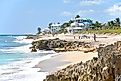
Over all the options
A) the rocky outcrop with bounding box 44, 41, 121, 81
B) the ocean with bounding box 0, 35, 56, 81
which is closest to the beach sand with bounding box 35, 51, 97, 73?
the ocean with bounding box 0, 35, 56, 81

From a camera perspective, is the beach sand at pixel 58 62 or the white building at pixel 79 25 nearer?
the beach sand at pixel 58 62

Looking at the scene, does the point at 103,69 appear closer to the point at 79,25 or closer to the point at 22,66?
the point at 22,66

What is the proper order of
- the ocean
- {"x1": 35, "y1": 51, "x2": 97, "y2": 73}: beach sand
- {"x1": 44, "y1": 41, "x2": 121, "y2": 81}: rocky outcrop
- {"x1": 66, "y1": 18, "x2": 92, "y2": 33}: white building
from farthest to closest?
1. {"x1": 66, "y1": 18, "x2": 92, "y2": 33}: white building
2. {"x1": 35, "y1": 51, "x2": 97, "y2": 73}: beach sand
3. the ocean
4. {"x1": 44, "y1": 41, "x2": 121, "y2": 81}: rocky outcrop

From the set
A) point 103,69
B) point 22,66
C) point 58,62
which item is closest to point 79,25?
point 58,62

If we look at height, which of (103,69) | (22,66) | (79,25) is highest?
(79,25)

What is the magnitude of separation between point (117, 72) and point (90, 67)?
1065 millimetres

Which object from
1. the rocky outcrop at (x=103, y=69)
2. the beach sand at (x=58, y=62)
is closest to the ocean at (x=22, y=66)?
the beach sand at (x=58, y=62)

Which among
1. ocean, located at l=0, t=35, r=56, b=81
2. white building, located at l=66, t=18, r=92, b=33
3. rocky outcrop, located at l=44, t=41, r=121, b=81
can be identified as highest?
white building, located at l=66, t=18, r=92, b=33

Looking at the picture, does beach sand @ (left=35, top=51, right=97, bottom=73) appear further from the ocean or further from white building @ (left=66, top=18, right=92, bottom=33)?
white building @ (left=66, top=18, right=92, bottom=33)

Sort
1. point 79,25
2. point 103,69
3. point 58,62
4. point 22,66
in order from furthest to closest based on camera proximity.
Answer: point 79,25 → point 58,62 → point 22,66 → point 103,69

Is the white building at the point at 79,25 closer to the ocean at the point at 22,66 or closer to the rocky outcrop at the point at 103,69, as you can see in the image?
the ocean at the point at 22,66

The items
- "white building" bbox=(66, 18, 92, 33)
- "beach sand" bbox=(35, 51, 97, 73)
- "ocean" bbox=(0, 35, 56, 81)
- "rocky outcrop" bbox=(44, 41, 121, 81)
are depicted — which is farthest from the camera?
"white building" bbox=(66, 18, 92, 33)

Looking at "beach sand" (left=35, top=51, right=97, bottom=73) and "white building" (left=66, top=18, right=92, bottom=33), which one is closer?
Answer: "beach sand" (left=35, top=51, right=97, bottom=73)

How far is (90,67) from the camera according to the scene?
35.1 ft
